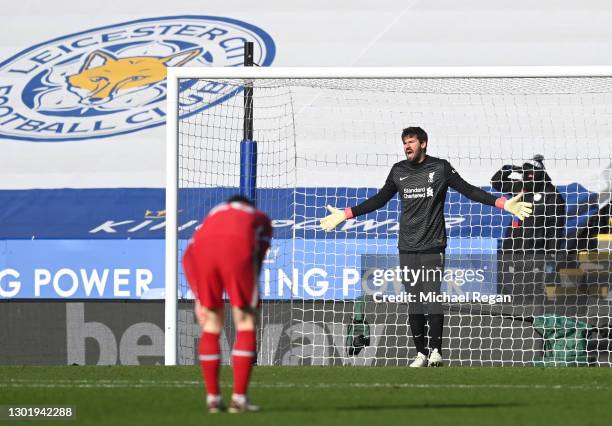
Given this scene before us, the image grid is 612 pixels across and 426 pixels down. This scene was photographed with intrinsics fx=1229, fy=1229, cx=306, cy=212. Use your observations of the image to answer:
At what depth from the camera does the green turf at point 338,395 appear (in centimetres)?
578

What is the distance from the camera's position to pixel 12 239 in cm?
1330

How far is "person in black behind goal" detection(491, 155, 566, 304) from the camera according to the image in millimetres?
10665

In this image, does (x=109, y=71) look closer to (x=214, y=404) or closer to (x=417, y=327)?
(x=417, y=327)

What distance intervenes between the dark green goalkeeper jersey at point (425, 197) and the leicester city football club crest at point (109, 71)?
6.82 meters

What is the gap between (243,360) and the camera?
5883mm

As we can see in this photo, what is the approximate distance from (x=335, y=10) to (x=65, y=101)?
3951 mm

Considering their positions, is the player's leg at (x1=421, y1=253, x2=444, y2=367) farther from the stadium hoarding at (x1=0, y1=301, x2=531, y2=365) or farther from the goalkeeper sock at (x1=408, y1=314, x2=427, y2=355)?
the stadium hoarding at (x1=0, y1=301, x2=531, y2=365)

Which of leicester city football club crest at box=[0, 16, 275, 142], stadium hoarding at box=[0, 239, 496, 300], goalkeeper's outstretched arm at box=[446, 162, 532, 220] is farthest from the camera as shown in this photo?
leicester city football club crest at box=[0, 16, 275, 142]

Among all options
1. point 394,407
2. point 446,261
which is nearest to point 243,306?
point 394,407

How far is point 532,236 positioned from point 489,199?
78.4 inches

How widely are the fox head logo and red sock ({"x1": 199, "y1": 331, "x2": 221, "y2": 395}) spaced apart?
10759mm

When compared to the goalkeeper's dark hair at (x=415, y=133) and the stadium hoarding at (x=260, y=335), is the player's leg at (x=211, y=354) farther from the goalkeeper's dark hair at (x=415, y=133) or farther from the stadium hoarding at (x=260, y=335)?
the stadium hoarding at (x=260, y=335)

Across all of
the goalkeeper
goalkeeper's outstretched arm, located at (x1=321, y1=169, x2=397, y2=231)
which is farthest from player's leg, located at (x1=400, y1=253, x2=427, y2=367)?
goalkeeper's outstretched arm, located at (x1=321, y1=169, x2=397, y2=231)

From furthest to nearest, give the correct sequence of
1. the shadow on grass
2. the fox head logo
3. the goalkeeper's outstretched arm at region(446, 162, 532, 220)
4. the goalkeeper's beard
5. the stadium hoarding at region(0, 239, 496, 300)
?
the fox head logo < the stadium hoarding at region(0, 239, 496, 300) < the goalkeeper's beard < the goalkeeper's outstretched arm at region(446, 162, 532, 220) < the shadow on grass
